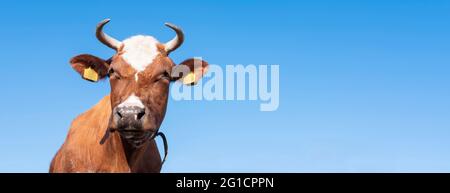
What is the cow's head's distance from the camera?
40.1 ft

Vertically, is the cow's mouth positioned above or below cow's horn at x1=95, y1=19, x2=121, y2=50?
below

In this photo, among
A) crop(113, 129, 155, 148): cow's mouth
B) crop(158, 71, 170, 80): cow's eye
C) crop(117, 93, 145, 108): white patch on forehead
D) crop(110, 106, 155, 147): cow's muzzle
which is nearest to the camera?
crop(110, 106, 155, 147): cow's muzzle

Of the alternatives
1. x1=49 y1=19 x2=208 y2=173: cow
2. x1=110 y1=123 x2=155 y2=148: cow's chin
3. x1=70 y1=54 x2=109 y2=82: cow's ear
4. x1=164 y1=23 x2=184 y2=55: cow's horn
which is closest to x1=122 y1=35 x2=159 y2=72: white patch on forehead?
x1=49 y1=19 x2=208 y2=173: cow

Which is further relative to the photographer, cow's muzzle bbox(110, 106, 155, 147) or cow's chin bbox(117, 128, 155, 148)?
cow's chin bbox(117, 128, 155, 148)

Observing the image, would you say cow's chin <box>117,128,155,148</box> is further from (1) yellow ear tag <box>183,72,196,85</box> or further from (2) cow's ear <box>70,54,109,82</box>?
(1) yellow ear tag <box>183,72,196,85</box>

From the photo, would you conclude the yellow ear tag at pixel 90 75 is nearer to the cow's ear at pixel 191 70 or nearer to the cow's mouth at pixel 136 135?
the cow's ear at pixel 191 70

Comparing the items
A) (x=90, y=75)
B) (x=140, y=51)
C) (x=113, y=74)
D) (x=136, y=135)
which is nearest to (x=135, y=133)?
(x=136, y=135)

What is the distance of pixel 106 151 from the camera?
524 inches

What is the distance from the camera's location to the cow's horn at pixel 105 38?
44.8 ft

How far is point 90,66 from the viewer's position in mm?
13945

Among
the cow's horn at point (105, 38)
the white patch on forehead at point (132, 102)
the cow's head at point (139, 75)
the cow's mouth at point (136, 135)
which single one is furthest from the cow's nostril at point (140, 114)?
the cow's horn at point (105, 38)

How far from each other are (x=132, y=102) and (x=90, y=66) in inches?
79.7
